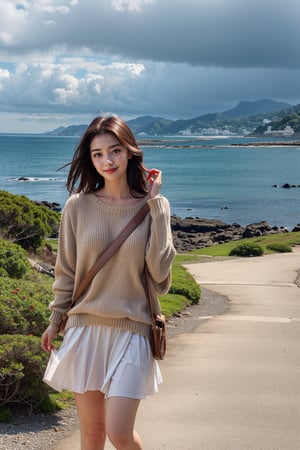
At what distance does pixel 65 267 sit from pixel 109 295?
335 mm

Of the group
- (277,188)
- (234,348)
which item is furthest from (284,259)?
(277,188)

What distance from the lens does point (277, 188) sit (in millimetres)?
72688

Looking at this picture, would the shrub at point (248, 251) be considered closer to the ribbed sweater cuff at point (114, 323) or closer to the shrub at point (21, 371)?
the shrub at point (21, 371)

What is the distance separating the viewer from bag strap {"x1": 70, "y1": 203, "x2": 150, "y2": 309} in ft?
12.3

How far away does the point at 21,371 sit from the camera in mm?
5891

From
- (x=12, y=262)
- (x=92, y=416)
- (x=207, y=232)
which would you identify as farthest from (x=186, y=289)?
(x=207, y=232)

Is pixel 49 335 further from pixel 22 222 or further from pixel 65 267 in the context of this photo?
pixel 22 222

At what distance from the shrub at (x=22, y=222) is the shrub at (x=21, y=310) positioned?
19.9ft

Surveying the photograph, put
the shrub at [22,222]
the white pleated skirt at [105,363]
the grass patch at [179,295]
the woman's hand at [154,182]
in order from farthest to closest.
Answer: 1. the shrub at [22,222]
2. the grass patch at [179,295]
3. the woman's hand at [154,182]
4. the white pleated skirt at [105,363]

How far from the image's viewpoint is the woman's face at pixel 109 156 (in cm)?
392

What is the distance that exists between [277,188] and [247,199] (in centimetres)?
1225

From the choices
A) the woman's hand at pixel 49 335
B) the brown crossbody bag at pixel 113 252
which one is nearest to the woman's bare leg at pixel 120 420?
the brown crossbody bag at pixel 113 252

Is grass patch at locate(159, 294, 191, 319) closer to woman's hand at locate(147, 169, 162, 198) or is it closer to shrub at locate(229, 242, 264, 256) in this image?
woman's hand at locate(147, 169, 162, 198)

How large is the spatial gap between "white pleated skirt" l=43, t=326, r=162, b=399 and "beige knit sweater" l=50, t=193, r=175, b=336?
2.5 inches
